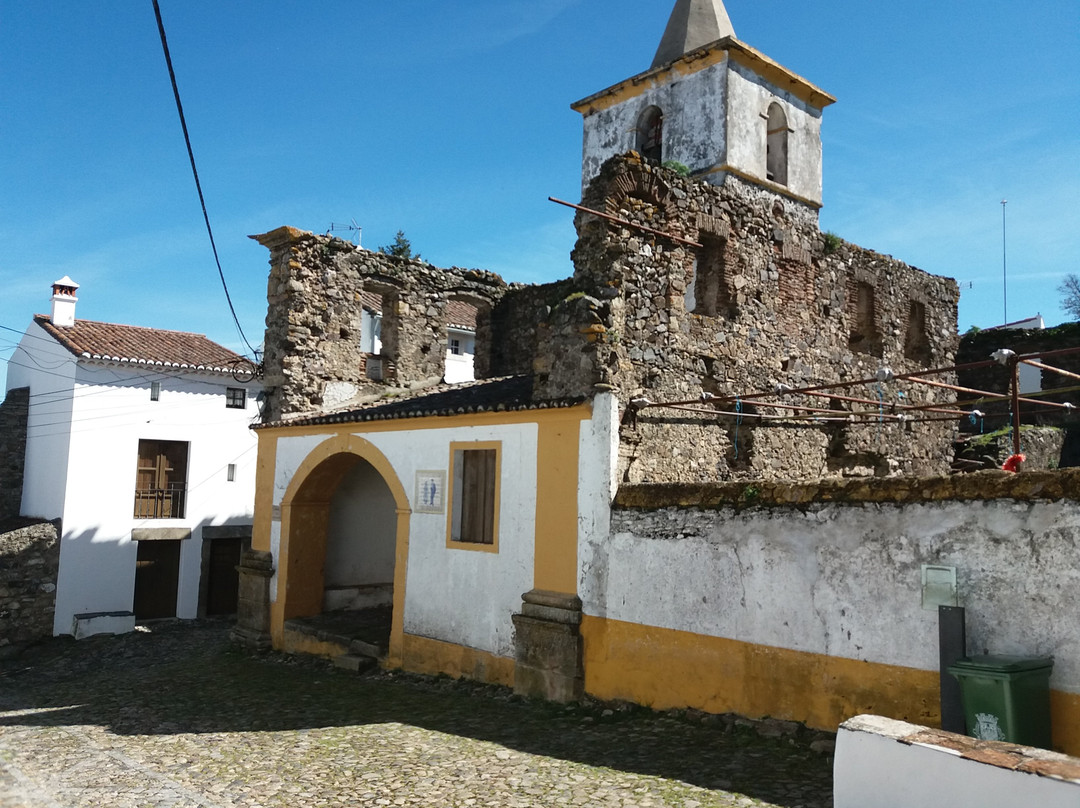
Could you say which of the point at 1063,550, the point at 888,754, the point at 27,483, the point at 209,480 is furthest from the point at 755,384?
the point at 27,483

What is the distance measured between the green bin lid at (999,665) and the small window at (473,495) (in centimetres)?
561

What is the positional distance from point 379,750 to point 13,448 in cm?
1568

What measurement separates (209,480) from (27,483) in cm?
382

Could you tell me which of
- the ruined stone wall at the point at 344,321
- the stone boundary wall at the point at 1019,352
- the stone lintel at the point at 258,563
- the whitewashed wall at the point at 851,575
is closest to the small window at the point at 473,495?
the whitewashed wall at the point at 851,575

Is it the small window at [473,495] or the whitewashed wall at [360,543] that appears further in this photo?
the whitewashed wall at [360,543]

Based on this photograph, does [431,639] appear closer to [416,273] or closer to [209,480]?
[416,273]

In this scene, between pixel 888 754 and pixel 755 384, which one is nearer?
pixel 888 754

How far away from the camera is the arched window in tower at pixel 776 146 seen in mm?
14391

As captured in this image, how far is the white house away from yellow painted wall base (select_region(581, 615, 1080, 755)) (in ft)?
43.3

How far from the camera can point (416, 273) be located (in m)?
15.6

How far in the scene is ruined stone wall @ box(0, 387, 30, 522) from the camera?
18.9 m

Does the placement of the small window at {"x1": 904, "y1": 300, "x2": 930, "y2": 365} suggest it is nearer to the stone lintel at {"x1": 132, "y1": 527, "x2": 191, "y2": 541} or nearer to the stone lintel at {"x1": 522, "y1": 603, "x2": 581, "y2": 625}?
the stone lintel at {"x1": 522, "y1": 603, "x2": 581, "y2": 625}

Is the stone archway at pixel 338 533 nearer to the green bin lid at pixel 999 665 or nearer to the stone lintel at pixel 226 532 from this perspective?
the stone lintel at pixel 226 532

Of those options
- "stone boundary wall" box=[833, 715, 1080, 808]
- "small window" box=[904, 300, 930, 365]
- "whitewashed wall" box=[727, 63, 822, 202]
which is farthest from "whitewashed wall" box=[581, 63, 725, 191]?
"stone boundary wall" box=[833, 715, 1080, 808]
